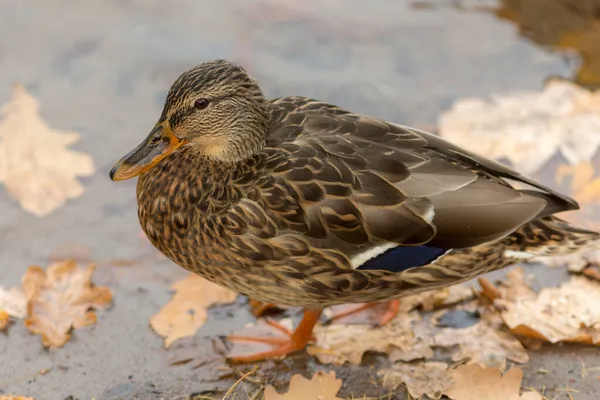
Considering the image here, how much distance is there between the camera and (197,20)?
6.57 metres

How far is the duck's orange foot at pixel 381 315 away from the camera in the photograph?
4.23 m

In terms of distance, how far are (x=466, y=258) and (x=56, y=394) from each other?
196 cm

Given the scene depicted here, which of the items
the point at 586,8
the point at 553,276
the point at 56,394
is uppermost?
the point at 586,8

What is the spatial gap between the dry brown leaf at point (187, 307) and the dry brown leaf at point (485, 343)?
1145 mm

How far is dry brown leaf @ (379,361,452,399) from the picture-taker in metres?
3.82

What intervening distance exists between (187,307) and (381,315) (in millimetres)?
993

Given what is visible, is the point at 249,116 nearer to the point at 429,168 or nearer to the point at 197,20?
the point at 429,168

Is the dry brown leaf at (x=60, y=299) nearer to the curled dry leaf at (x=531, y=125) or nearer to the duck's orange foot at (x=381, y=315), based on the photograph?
the duck's orange foot at (x=381, y=315)

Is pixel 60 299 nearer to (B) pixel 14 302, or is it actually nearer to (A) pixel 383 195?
(B) pixel 14 302

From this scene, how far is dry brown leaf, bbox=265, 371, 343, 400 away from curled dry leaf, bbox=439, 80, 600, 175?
213 cm

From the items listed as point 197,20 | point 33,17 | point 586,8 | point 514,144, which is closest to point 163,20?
point 197,20

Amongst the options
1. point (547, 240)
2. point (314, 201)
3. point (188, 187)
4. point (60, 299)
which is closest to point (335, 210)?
point (314, 201)

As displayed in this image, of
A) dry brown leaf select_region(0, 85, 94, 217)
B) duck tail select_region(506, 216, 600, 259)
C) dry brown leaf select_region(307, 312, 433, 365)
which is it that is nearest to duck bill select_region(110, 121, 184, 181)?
dry brown leaf select_region(307, 312, 433, 365)

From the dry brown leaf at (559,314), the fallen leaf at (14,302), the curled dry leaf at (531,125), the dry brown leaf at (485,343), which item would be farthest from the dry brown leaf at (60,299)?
the curled dry leaf at (531,125)
